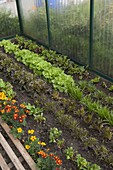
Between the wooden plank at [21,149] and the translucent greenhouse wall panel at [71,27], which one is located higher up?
the translucent greenhouse wall panel at [71,27]

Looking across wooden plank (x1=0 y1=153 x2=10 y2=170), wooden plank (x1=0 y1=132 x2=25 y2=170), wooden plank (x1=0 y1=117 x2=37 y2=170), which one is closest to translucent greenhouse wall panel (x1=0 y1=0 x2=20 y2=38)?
wooden plank (x1=0 y1=117 x2=37 y2=170)

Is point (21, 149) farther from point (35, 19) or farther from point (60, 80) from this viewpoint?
point (35, 19)

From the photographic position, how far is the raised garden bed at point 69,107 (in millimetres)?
2607

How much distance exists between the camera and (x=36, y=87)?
3.52 metres

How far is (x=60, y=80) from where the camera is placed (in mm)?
3625

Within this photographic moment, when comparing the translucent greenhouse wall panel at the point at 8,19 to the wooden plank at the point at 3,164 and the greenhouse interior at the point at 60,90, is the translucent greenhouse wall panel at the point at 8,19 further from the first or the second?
the wooden plank at the point at 3,164

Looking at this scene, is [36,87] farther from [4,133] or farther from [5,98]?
[4,133]

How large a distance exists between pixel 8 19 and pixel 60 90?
2.93m

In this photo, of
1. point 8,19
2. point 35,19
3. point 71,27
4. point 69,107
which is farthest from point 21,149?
point 8,19

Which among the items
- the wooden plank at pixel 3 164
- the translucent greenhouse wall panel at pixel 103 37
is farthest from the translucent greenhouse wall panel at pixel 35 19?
the wooden plank at pixel 3 164

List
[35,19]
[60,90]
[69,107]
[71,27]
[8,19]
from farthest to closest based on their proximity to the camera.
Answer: [8,19] < [35,19] < [71,27] < [60,90] < [69,107]

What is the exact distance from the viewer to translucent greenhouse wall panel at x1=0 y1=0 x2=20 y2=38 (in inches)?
215

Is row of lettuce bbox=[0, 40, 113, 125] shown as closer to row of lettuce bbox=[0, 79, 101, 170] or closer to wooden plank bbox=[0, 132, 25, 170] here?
row of lettuce bbox=[0, 79, 101, 170]

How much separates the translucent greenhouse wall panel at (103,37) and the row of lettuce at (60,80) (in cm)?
56
